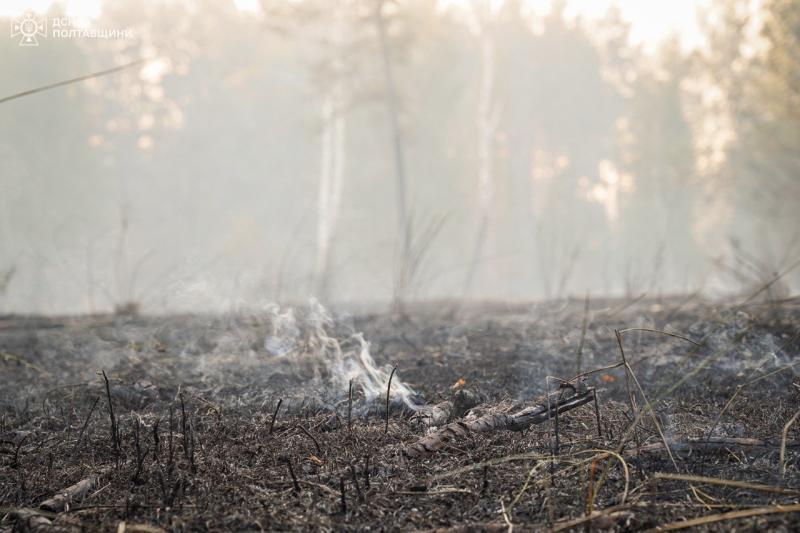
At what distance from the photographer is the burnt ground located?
172cm

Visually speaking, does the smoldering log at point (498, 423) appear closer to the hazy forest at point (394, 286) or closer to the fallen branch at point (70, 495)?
the hazy forest at point (394, 286)

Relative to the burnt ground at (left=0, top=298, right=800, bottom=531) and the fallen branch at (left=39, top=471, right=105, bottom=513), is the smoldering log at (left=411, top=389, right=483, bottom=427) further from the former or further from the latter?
the fallen branch at (left=39, top=471, right=105, bottom=513)

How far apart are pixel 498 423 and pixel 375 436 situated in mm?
461

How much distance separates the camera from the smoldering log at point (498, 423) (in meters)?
2.17

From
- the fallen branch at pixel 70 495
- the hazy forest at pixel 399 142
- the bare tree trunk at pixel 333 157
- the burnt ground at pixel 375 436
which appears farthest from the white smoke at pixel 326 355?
the bare tree trunk at pixel 333 157

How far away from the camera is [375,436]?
233 cm

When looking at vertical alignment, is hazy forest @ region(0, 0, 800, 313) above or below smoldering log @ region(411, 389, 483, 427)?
above

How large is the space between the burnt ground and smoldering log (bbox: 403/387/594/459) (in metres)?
0.04

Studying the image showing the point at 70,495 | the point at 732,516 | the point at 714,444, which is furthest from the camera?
the point at 714,444

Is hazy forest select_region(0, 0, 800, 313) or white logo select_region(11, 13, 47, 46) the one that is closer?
white logo select_region(11, 13, 47, 46)

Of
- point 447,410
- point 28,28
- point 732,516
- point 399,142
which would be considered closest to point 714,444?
point 732,516

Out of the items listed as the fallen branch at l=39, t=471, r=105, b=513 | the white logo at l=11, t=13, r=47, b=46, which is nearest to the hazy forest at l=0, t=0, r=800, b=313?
the white logo at l=11, t=13, r=47, b=46

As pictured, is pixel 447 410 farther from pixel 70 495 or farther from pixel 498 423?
pixel 70 495

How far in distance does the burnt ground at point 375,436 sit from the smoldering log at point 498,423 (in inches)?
1.6
